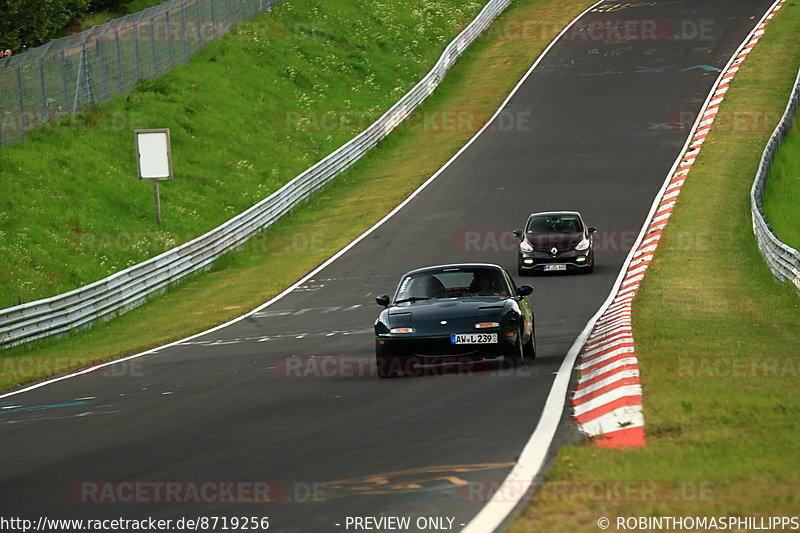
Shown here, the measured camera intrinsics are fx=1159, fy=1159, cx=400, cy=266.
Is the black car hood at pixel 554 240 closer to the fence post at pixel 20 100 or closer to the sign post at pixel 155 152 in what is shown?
the sign post at pixel 155 152

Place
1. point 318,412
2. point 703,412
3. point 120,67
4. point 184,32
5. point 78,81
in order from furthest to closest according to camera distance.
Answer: point 184,32, point 120,67, point 78,81, point 318,412, point 703,412

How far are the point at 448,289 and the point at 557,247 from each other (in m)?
13.0

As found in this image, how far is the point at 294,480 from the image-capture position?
804 centimetres

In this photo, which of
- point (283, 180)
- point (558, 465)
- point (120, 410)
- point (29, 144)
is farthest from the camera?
point (283, 180)

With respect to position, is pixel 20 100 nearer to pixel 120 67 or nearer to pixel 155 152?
pixel 155 152

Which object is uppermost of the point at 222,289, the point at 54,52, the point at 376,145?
the point at 54,52

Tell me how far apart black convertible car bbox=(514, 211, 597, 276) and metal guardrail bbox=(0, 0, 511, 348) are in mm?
9165

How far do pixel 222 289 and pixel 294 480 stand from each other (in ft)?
72.2

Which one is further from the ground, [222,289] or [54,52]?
[54,52]

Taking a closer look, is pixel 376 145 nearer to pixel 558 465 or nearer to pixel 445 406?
pixel 445 406

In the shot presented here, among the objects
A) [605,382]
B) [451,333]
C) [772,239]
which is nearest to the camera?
[605,382]

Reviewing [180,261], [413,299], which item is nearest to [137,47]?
[180,261]

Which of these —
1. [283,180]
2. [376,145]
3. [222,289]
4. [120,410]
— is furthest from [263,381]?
[376,145]

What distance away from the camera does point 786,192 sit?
1455 inches
